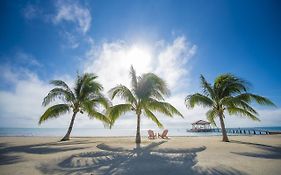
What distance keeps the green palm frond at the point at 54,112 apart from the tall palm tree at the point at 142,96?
5.56m

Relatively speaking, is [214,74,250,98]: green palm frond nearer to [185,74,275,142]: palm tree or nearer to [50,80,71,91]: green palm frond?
[185,74,275,142]: palm tree

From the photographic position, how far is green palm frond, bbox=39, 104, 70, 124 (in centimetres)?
1497

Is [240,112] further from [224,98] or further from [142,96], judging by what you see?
[142,96]

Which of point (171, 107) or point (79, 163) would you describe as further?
point (171, 107)

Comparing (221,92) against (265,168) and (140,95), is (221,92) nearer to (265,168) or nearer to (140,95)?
(140,95)

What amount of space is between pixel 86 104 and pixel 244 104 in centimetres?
1403

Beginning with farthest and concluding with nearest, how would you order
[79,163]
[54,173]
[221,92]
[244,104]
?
[221,92], [244,104], [79,163], [54,173]

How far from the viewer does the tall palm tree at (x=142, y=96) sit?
507 inches

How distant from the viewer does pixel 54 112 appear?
1510cm

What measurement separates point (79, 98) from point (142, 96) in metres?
7.32

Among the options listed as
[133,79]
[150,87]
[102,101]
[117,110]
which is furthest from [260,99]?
[102,101]

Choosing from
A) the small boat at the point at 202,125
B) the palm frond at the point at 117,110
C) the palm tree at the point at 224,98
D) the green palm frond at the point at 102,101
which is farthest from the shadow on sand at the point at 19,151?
the small boat at the point at 202,125

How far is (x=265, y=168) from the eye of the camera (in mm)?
5270

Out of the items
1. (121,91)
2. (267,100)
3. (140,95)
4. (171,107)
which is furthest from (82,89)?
(267,100)
